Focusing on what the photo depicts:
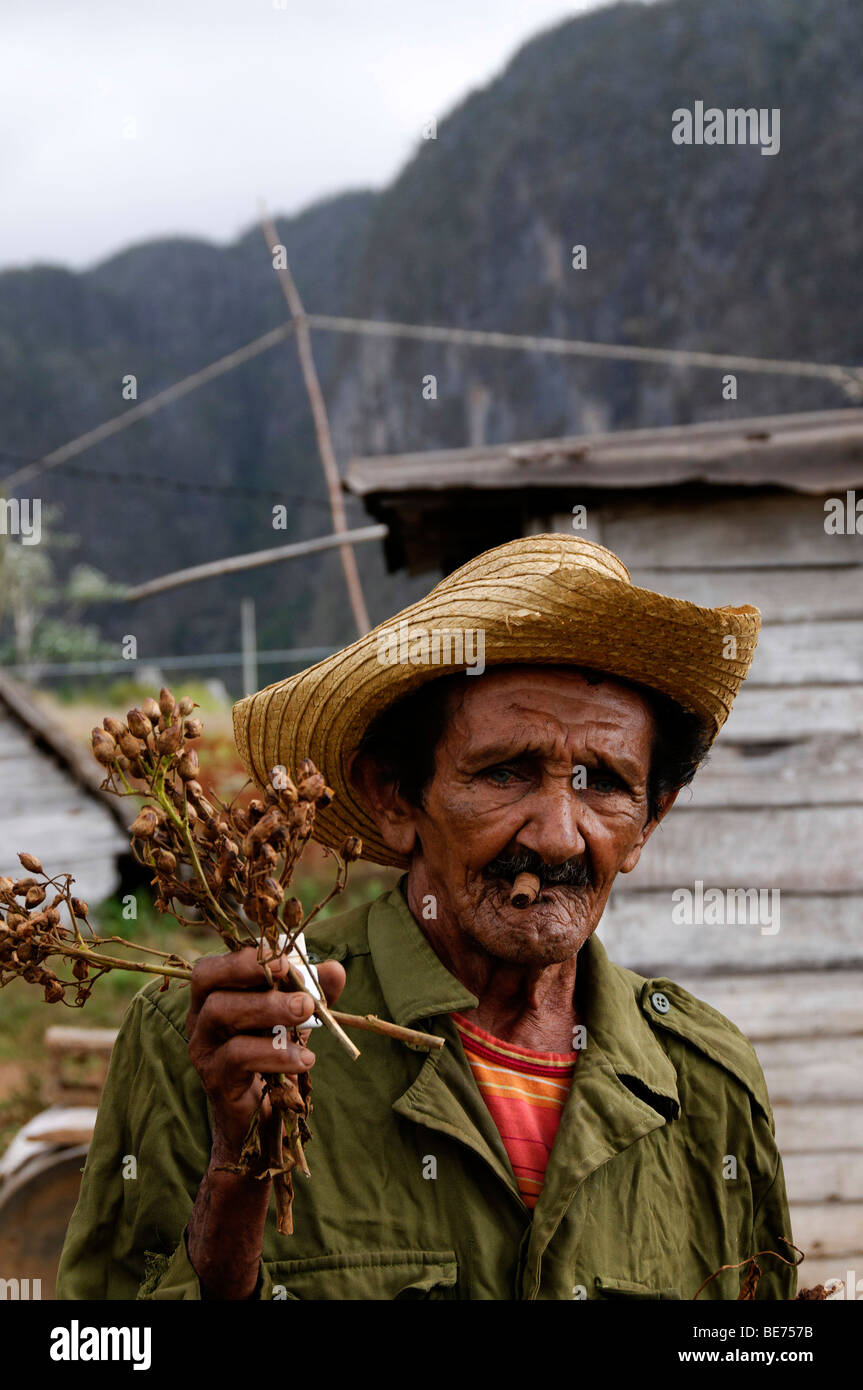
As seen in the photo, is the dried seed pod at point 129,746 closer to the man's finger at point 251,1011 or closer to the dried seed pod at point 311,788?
the dried seed pod at point 311,788

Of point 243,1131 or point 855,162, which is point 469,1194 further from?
point 855,162

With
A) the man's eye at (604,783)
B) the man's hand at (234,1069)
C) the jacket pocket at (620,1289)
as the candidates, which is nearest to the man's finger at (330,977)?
the man's hand at (234,1069)

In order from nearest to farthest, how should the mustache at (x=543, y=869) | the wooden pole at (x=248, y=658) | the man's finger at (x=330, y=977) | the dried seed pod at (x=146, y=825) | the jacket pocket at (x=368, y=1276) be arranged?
the dried seed pod at (x=146, y=825) < the man's finger at (x=330, y=977) < the jacket pocket at (x=368, y=1276) < the mustache at (x=543, y=869) < the wooden pole at (x=248, y=658)

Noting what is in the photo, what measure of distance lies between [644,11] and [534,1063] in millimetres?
65531

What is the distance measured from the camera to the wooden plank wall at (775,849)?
167 inches

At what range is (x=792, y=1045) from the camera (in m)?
4.29

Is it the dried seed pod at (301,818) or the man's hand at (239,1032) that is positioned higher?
the dried seed pod at (301,818)

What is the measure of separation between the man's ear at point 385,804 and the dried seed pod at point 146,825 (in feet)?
2.35

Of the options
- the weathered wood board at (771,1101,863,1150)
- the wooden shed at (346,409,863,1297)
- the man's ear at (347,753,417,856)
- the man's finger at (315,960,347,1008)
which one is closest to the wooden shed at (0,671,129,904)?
the wooden shed at (346,409,863,1297)

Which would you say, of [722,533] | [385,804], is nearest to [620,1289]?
[385,804]

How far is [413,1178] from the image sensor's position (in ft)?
5.67

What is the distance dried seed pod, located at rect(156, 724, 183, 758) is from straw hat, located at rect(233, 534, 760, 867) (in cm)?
57

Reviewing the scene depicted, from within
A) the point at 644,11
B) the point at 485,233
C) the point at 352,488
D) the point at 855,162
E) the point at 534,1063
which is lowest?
the point at 534,1063

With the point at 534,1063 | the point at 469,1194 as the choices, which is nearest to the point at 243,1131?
the point at 469,1194
